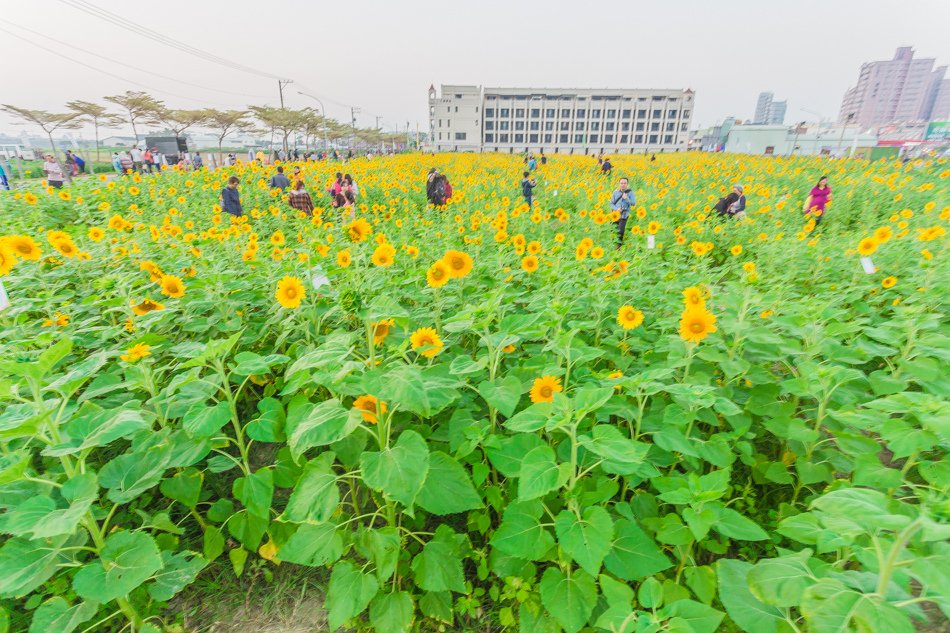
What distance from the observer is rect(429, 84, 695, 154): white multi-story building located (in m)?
90.4

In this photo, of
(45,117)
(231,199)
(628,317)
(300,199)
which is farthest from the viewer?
(45,117)

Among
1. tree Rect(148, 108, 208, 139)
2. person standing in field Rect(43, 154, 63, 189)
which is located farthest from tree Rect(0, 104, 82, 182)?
person standing in field Rect(43, 154, 63, 189)

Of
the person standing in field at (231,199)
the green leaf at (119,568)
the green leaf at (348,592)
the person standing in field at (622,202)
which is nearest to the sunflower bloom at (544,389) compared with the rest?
the green leaf at (348,592)

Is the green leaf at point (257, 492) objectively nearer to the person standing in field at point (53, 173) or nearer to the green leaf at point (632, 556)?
the green leaf at point (632, 556)

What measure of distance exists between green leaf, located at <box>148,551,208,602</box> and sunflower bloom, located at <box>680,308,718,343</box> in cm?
247

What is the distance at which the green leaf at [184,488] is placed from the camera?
2.00 meters

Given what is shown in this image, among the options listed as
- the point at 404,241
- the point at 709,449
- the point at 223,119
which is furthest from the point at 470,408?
the point at 223,119

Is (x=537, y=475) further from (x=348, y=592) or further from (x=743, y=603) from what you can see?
(x=348, y=592)

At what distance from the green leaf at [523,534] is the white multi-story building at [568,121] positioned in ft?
311

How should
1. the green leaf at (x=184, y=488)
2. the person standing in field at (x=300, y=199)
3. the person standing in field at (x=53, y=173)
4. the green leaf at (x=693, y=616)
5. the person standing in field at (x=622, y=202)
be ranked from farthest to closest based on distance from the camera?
the person standing in field at (x=53, y=173) < the person standing in field at (x=622, y=202) < the person standing in field at (x=300, y=199) < the green leaf at (x=184, y=488) < the green leaf at (x=693, y=616)

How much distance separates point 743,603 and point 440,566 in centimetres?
114

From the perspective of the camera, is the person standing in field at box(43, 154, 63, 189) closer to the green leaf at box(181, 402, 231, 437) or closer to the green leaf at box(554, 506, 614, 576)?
the green leaf at box(181, 402, 231, 437)

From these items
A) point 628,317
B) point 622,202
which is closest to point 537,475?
point 628,317

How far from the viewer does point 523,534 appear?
1785mm
